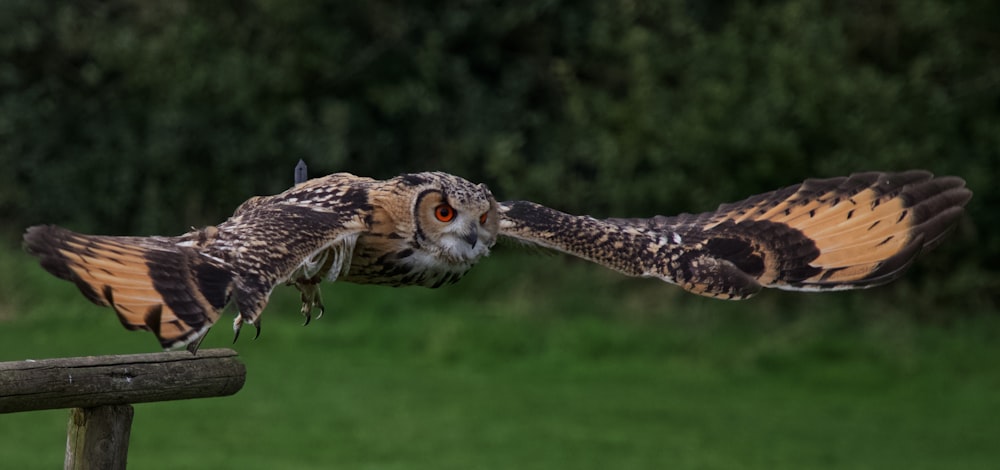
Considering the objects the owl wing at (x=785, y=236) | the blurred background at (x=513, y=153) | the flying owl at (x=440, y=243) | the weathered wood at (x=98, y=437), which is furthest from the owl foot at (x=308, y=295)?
the blurred background at (x=513, y=153)

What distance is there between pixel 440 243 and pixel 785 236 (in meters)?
1.28

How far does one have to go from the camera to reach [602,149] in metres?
10.9

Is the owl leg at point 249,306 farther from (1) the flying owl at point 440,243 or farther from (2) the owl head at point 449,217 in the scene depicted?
(2) the owl head at point 449,217

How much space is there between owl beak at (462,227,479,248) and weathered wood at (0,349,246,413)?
3.21 feet

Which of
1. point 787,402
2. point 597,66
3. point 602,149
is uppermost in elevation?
point 597,66

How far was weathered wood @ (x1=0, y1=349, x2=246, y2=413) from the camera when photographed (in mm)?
3762

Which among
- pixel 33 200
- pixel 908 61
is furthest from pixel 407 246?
pixel 33 200

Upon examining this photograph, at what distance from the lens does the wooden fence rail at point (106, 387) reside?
3775 mm

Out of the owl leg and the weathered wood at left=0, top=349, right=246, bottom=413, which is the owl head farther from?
the weathered wood at left=0, top=349, right=246, bottom=413

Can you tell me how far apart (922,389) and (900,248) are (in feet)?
19.4

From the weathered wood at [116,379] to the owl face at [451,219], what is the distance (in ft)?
2.94

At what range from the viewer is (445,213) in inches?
140

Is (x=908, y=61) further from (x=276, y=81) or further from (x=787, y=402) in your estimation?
(x=276, y=81)

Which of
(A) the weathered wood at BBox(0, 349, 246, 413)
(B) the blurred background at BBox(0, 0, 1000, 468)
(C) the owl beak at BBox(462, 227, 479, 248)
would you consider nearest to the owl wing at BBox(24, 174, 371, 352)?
(C) the owl beak at BBox(462, 227, 479, 248)
